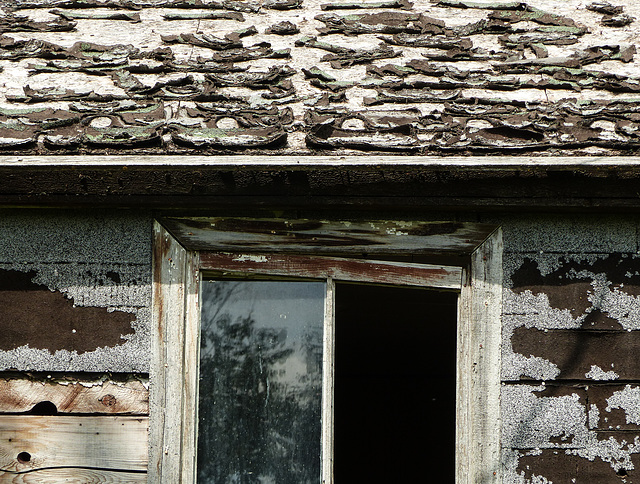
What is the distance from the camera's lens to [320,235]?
260 cm

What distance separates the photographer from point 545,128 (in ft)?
8.54

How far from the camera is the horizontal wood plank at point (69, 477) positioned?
97.6 inches

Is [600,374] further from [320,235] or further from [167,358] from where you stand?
[167,358]

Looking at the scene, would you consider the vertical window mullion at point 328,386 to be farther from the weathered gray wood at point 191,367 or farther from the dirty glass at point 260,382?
the weathered gray wood at point 191,367

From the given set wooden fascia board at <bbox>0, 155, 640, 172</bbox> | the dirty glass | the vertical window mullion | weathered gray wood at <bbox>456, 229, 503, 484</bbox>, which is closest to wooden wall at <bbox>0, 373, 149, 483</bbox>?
the dirty glass

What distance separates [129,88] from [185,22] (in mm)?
868

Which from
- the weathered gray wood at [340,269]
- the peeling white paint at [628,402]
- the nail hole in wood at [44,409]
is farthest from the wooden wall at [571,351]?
the nail hole in wood at [44,409]

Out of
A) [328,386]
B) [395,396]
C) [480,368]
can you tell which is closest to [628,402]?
[480,368]

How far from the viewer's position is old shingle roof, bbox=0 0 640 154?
258 centimetres

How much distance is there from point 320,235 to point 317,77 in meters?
0.82

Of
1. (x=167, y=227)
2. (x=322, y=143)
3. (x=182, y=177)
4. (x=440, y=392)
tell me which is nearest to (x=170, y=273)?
(x=167, y=227)

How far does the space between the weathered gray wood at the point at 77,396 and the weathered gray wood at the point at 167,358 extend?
0.06 meters

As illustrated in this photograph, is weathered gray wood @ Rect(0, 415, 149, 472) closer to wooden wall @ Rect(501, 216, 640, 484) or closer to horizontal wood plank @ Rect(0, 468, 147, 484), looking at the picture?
horizontal wood plank @ Rect(0, 468, 147, 484)

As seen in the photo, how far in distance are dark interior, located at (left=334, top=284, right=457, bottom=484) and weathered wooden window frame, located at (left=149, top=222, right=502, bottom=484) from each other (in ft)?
9.99
